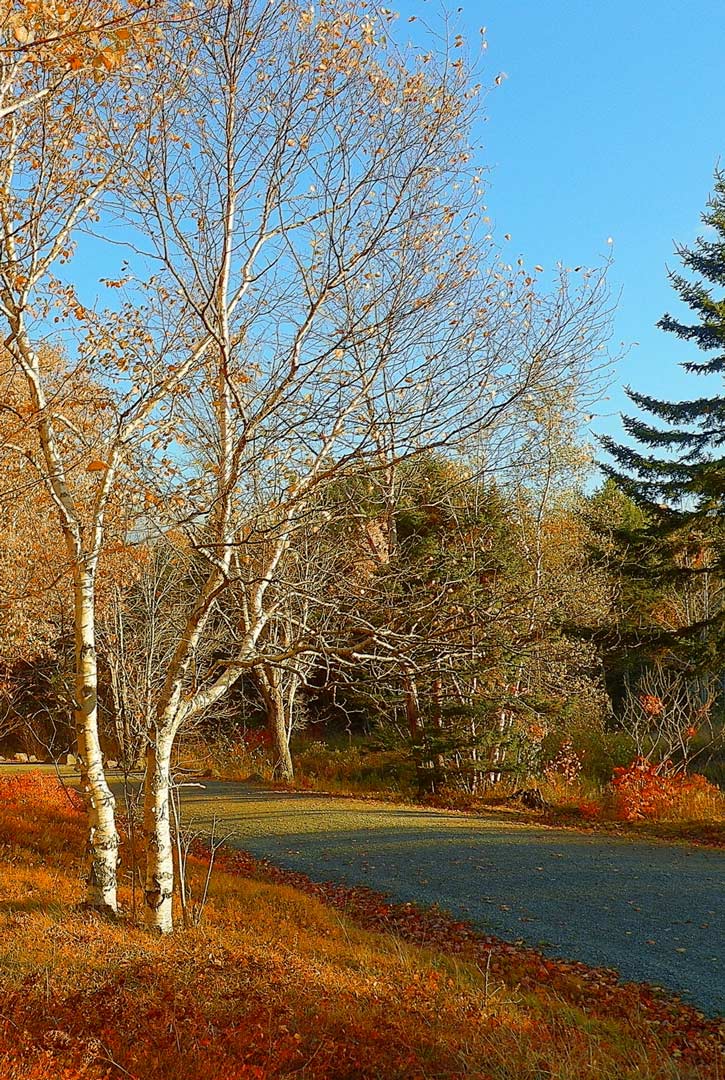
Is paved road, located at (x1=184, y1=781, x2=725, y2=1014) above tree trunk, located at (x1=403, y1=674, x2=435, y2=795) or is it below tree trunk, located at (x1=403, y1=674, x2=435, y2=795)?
below

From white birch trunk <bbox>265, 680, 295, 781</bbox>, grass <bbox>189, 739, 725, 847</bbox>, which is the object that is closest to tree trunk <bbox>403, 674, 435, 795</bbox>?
grass <bbox>189, 739, 725, 847</bbox>

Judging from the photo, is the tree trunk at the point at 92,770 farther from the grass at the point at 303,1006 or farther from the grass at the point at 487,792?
the grass at the point at 487,792

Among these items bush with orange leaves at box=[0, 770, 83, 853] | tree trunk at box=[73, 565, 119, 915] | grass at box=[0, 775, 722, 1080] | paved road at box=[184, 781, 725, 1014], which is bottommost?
paved road at box=[184, 781, 725, 1014]

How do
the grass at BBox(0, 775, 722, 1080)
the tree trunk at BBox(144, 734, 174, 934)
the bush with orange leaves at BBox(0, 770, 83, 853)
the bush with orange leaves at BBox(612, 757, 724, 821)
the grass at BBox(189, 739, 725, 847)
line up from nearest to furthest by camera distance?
the grass at BBox(0, 775, 722, 1080) < the tree trunk at BBox(144, 734, 174, 934) < the bush with orange leaves at BBox(0, 770, 83, 853) < the grass at BBox(189, 739, 725, 847) < the bush with orange leaves at BBox(612, 757, 724, 821)

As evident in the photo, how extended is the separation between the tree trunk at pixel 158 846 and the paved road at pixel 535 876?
11.5 feet

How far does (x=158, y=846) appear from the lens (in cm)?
651

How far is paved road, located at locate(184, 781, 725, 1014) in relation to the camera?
7.21 metres

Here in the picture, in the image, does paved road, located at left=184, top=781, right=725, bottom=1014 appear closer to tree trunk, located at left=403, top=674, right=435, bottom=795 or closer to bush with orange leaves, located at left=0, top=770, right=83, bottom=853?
tree trunk, located at left=403, top=674, right=435, bottom=795

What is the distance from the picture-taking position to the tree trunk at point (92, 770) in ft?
21.8

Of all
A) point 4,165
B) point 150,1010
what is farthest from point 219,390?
point 150,1010

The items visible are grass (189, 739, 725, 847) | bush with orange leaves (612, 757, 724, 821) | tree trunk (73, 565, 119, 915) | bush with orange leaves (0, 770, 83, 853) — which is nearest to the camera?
tree trunk (73, 565, 119, 915)

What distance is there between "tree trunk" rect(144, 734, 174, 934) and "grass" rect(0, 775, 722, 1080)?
21 centimetres

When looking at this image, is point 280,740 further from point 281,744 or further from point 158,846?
point 158,846

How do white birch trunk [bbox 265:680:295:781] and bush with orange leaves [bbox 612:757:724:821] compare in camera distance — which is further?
white birch trunk [bbox 265:680:295:781]
